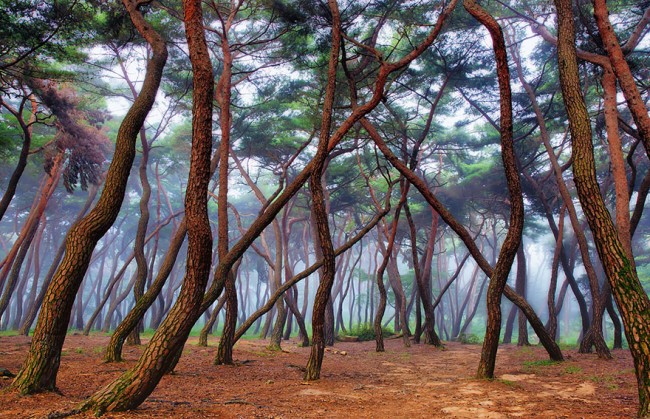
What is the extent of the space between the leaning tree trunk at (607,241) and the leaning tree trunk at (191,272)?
4.01 meters

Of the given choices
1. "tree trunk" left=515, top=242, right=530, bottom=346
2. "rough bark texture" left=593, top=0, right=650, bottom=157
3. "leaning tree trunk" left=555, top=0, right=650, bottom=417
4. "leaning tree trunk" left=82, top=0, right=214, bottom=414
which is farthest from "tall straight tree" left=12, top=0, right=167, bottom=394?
"tree trunk" left=515, top=242, right=530, bottom=346

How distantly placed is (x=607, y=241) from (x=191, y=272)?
4.21 meters

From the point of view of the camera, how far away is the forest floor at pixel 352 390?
4.79 m

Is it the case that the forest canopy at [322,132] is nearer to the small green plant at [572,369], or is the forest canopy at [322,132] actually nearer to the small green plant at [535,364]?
the small green plant at [535,364]

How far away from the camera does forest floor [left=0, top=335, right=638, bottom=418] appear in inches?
188

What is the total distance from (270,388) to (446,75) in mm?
10375

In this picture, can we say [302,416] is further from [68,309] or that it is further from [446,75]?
[446,75]

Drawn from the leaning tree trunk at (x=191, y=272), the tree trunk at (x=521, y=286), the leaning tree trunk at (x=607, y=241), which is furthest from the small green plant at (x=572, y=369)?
the leaning tree trunk at (x=191, y=272)

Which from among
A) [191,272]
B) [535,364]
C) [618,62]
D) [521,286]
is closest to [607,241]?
[618,62]

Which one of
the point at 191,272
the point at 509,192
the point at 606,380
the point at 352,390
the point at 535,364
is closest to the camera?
the point at 191,272

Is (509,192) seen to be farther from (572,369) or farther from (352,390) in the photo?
(572,369)

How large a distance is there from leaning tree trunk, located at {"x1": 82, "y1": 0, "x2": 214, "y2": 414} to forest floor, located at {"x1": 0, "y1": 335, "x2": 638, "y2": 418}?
221mm

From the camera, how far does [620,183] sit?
7793mm

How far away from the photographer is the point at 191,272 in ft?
14.4
